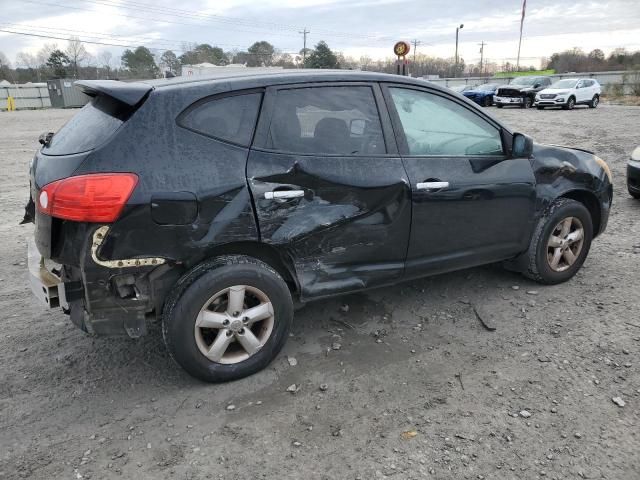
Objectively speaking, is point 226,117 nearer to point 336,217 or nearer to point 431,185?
point 336,217

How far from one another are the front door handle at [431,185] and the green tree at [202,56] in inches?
2735

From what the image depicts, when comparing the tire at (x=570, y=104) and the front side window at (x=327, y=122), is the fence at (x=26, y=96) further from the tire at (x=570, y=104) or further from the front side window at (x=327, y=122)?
the front side window at (x=327, y=122)

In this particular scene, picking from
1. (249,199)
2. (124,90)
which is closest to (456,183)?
(249,199)

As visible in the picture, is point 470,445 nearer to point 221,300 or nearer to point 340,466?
point 340,466

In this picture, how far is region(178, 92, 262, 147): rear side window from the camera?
9.66ft

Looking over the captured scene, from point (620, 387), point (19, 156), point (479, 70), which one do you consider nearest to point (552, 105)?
point (19, 156)

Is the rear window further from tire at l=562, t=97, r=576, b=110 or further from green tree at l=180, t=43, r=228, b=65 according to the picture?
green tree at l=180, t=43, r=228, b=65

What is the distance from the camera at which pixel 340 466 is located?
2.46 meters

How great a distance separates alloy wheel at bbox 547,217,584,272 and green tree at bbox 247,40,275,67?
70194 millimetres

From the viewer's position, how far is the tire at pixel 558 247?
166 inches

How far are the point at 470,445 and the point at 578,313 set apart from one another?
1898 millimetres

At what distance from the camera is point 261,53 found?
7494 cm

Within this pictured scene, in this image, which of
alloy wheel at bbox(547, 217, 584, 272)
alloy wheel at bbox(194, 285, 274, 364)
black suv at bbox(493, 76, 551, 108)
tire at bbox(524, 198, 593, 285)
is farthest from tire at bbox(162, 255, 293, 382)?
black suv at bbox(493, 76, 551, 108)

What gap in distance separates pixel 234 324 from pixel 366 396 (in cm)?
88
